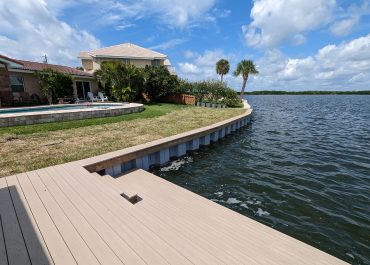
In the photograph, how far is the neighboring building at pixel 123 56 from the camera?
2650 cm

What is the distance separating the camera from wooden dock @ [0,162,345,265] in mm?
2383

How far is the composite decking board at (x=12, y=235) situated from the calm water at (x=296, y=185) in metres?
3.77

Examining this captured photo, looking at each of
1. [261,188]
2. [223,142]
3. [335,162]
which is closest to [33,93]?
[223,142]

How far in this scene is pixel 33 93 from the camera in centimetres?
1745

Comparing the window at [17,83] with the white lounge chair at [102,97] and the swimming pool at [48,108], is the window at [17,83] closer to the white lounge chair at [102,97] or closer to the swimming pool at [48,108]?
the swimming pool at [48,108]

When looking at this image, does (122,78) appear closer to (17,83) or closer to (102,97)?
(102,97)

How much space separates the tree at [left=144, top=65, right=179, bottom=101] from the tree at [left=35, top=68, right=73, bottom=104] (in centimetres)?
685

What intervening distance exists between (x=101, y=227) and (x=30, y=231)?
2.81 feet

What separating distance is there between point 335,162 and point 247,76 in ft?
111

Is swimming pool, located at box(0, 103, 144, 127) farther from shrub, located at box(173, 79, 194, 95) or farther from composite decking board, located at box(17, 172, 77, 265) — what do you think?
shrub, located at box(173, 79, 194, 95)

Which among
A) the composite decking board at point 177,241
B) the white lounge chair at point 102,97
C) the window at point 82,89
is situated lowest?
the composite decking board at point 177,241

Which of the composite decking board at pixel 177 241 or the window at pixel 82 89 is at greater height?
the window at pixel 82 89

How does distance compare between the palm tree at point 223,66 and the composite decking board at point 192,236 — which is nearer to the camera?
the composite decking board at point 192,236

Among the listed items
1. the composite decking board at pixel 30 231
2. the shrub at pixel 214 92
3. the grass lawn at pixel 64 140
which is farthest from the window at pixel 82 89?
the composite decking board at pixel 30 231
